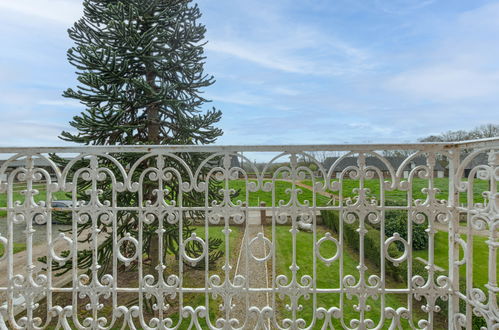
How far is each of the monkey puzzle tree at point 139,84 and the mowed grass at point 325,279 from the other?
2103mm

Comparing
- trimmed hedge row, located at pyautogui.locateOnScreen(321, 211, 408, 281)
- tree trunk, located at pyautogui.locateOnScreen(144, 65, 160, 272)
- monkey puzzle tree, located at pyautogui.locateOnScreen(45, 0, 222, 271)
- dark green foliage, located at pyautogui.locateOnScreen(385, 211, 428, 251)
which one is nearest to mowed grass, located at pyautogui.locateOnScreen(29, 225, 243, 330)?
tree trunk, located at pyautogui.locateOnScreen(144, 65, 160, 272)

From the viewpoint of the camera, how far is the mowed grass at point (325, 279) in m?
4.16

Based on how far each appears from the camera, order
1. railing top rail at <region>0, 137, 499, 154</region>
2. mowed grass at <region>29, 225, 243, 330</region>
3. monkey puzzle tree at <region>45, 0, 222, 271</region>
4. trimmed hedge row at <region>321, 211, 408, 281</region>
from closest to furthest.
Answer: railing top rail at <region>0, 137, 499, 154</region>, monkey puzzle tree at <region>45, 0, 222, 271</region>, mowed grass at <region>29, 225, 243, 330</region>, trimmed hedge row at <region>321, 211, 408, 281</region>

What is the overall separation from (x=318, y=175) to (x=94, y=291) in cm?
184

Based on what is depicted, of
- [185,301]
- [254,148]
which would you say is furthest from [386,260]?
[254,148]

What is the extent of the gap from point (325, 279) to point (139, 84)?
5.62m

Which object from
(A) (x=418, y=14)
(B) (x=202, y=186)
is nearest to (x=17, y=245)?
(B) (x=202, y=186)

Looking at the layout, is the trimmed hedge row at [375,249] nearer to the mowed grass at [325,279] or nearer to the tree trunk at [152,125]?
the mowed grass at [325,279]

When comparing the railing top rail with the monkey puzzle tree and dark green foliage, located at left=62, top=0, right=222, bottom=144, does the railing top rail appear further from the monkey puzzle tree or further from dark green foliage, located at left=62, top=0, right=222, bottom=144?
dark green foliage, located at left=62, top=0, right=222, bottom=144

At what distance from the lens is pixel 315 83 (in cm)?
543

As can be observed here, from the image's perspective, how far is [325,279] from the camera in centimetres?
551

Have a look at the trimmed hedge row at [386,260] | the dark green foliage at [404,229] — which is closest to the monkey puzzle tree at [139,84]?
the trimmed hedge row at [386,260]

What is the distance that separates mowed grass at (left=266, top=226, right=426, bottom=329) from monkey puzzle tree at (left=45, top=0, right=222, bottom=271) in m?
2.10

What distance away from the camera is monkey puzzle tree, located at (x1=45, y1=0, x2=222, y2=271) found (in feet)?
12.9
